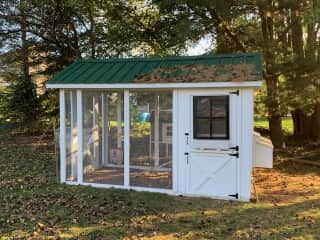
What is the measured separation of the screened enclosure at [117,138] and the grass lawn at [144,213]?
0.42 m

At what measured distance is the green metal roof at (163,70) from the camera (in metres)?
6.58

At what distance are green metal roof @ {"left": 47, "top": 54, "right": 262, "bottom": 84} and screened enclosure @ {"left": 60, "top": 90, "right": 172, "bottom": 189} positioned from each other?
1.06 feet

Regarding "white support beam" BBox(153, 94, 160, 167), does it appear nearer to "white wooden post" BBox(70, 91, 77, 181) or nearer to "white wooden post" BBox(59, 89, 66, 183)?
"white wooden post" BBox(70, 91, 77, 181)

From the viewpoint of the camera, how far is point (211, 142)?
657 centimetres

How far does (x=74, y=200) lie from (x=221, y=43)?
5963mm

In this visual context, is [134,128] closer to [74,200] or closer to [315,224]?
[74,200]

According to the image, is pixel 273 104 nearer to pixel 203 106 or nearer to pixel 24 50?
pixel 203 106

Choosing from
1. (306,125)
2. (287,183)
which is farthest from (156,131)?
(306,125)

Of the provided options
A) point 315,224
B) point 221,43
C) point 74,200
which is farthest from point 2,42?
point 315,224

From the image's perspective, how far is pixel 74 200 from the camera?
6398mm

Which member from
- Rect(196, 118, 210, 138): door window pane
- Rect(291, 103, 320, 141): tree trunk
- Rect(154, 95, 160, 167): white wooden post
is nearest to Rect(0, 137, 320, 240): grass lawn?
Rect(154, 95, 160, 167): white wooden post

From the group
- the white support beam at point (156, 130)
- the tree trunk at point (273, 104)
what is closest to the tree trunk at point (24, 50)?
the white support beam at point (156, 130)

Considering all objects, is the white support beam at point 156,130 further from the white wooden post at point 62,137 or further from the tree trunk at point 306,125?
the tree trunk at point 306,125

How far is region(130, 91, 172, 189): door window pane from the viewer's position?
274 inches
